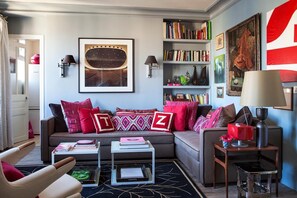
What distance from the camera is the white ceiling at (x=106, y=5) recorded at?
4.37 m

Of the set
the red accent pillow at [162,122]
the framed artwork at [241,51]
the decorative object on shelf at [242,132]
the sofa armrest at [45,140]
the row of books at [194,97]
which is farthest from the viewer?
the row of books at [194,97]

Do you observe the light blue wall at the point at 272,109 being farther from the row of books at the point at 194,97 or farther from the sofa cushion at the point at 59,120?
the sofa cushion at the point at 59,120

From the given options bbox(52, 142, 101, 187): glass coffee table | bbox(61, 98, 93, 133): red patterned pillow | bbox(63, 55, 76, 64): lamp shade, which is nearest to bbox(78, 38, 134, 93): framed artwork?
bbox(63, 55, 76, 64): lamp shade

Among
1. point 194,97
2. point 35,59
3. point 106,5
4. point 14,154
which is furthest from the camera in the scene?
point 35,59

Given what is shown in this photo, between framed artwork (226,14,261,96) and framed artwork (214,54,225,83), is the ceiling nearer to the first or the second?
framed artwork (226,14,261,96)

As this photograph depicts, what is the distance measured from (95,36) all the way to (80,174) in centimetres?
268

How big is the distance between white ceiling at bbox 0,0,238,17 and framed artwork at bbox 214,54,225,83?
887 mm

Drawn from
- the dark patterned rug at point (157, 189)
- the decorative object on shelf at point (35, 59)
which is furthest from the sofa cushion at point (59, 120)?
the decorative object on shelf at point (35, 59)

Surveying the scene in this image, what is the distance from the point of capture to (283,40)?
296 cm

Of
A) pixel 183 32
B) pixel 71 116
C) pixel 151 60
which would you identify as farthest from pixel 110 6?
pixel 71 116

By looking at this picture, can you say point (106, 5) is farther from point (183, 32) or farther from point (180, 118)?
point (180, 118)

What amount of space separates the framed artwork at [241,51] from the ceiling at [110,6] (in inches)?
23.0

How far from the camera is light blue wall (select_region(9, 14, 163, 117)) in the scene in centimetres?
477

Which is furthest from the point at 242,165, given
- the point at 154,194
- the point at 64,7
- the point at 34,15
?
the point at 34,15
